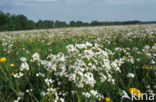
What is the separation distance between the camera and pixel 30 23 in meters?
62.0

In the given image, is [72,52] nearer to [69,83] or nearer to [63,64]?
[63,64]

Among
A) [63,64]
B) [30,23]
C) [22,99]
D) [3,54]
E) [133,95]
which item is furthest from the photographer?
[30,23]

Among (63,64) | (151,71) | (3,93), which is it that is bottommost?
(3,93)

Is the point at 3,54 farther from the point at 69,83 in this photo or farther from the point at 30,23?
the point at 30,23

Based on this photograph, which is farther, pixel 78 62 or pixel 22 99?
pixel 78 62

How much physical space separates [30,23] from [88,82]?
213 feet

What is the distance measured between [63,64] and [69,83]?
36 centimetres

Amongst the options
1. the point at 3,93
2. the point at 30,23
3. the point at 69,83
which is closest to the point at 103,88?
the point at 69,83

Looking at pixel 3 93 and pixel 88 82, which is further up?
pixel 88 82

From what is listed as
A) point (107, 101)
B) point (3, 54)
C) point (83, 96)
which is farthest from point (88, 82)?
point (3, 54)

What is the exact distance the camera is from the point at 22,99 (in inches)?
81.9

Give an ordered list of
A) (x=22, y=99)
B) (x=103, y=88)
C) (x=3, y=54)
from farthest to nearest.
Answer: (x=3, y=54)
(x=103, y=88)
(x=22, y=99)

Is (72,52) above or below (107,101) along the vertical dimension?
above

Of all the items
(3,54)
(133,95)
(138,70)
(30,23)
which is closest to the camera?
(133,95)
